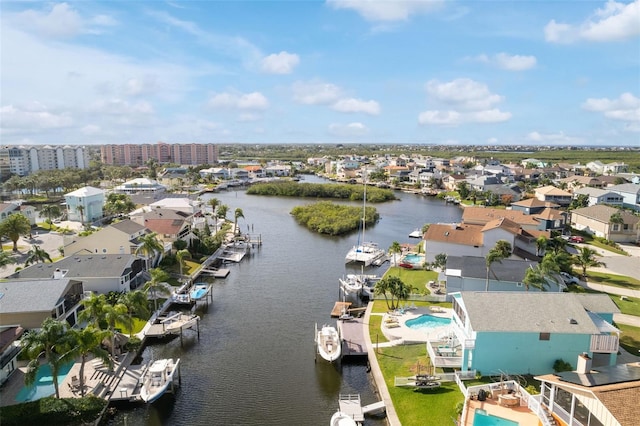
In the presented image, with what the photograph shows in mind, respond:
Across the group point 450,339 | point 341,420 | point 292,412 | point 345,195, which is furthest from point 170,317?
point 345,195

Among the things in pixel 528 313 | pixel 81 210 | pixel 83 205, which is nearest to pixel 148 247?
pixel 528 313

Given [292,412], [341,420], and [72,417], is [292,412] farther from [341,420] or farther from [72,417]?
[72,417]

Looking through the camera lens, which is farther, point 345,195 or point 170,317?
point 345,195

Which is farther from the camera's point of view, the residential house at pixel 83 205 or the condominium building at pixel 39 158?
the condominium building at pixel 39 158

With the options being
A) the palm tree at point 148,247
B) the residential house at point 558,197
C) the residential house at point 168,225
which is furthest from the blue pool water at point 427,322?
the residential house at point 558,197

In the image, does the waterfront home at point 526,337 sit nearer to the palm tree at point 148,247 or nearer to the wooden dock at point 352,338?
the wooden dock at point 352,338

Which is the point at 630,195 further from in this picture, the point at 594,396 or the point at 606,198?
the point at 594,396

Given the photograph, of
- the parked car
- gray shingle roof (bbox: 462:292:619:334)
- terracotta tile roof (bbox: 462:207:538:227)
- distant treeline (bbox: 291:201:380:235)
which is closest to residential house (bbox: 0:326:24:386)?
gray shingle roof (bbox: 462:292:619:334)
